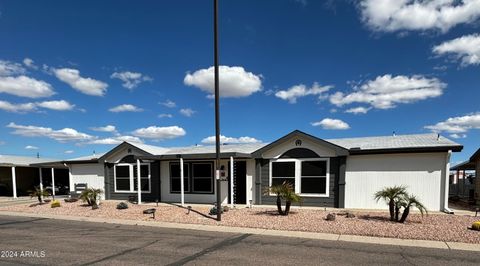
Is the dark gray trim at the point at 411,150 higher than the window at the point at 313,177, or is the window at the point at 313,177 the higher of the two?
the dark gray trim at the point at 411,150

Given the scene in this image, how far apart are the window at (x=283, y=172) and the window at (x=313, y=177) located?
49 centimetres

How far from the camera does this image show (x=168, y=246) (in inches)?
319

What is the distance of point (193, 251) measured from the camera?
24.8 ft

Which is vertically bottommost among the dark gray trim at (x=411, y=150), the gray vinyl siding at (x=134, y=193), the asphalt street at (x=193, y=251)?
the gray vinyl siding at (x=134, y=193)

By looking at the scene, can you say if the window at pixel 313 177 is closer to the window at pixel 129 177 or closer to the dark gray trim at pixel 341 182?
the dark gray trim at pixel 341 182

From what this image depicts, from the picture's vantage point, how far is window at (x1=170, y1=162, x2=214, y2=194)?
17.4 m

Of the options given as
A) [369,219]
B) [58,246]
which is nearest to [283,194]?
[369,219]

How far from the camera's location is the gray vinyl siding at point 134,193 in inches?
719

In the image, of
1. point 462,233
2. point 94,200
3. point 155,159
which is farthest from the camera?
point 155,159

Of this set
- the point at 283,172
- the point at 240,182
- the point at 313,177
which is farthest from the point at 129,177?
the point at 313,177

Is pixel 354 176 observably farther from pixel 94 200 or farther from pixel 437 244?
pixel 94 200

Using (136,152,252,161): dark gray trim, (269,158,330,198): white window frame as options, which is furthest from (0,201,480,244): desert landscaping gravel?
(136,152,252,161): dark gray trim

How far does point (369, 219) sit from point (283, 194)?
3202mm

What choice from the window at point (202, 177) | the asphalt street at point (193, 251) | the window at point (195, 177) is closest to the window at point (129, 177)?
the window at point (195, 177)
